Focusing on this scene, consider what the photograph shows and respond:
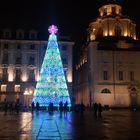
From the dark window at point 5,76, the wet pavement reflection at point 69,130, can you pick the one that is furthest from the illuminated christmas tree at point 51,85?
the wet pavement reflection at point 69,130

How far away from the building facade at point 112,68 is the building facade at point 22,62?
5303 millimetres

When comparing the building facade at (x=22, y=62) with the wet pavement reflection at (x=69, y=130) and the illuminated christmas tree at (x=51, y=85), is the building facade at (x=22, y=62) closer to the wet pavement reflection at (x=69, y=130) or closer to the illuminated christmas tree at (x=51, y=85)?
the illuminated christmas tree at (x=51, y=85)

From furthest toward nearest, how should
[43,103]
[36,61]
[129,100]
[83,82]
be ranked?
[83,82], [36,61], [129,100], [43,103]

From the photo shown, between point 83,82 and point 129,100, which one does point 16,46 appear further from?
point 129,100

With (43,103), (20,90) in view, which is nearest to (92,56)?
(20,90)

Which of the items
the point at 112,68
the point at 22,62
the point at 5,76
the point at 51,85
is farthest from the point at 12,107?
the point at 112,68

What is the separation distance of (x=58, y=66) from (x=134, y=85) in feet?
69.0

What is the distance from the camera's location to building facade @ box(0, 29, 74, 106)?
63188 mm

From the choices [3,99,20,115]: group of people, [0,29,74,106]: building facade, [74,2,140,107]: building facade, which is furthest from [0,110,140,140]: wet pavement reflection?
[0,29,74,106]: building facade

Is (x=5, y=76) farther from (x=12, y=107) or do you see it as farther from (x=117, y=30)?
(x=117, y=30)

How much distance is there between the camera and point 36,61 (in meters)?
65.5

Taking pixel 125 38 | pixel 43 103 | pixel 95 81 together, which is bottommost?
pixel 43 103

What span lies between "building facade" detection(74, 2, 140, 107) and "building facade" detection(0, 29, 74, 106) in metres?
5.30

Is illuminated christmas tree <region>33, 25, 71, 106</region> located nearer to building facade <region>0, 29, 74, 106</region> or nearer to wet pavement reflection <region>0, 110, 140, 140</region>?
building facade <region>0, 29, 74, 106</region>
